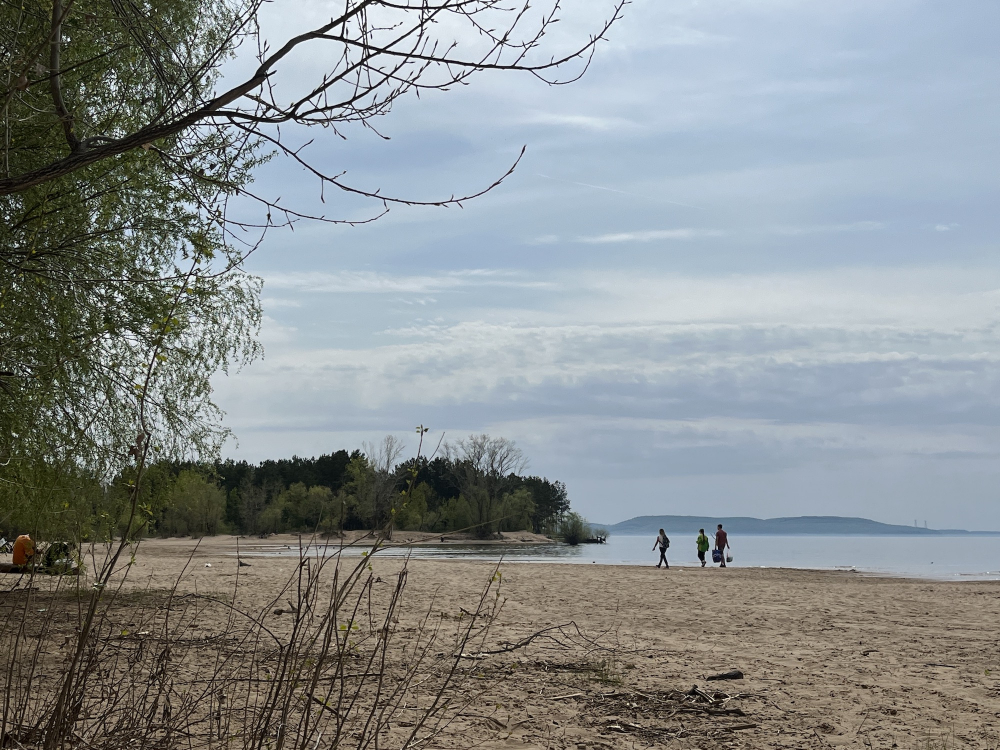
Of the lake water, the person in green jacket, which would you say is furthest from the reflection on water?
the person in green jacket

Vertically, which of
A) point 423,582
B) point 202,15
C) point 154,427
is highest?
point 202,15

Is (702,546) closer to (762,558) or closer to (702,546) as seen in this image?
(702,546)

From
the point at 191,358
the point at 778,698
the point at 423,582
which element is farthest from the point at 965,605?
the point at 191,358

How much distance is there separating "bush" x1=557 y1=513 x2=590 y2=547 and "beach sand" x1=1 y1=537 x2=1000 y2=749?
74.6 m

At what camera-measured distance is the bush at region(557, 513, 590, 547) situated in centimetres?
9269

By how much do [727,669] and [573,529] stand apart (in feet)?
278

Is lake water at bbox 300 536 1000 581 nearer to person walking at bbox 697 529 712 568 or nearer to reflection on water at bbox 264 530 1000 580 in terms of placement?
reflection on water at bbox 264 530 1000 580

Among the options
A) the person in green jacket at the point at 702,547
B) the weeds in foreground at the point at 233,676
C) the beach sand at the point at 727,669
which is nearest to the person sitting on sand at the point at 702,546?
the person in green jacket at the point at 702,547

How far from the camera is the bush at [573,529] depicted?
3649 inches

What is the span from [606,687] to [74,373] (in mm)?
6831

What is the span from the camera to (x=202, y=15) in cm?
1072

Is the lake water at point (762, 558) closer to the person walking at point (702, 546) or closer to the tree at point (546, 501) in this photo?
the person walking at point (702, 546)

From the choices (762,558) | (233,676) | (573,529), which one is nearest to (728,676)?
(233,676)

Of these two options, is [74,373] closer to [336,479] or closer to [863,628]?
[863,628]
